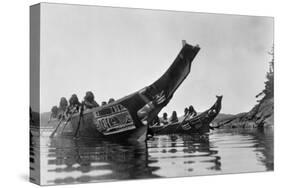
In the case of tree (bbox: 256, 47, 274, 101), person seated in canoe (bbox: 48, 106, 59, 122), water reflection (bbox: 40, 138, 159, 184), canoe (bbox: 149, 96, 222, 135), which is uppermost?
tree (bbox: 256, 47, 274, 101)

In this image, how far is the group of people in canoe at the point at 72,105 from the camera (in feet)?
28.7

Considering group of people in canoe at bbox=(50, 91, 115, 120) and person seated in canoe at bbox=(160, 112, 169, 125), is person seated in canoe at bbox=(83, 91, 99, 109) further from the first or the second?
person seated in canoe at bbox=(160, 112, 169, 125)

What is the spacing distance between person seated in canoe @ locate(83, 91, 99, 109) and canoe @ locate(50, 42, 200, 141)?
6cm

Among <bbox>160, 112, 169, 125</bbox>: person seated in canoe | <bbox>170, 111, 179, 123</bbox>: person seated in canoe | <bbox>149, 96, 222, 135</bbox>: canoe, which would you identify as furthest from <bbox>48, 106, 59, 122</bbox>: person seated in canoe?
<bbox>170, 111, 179, 123</bbox>: person seated in canoe

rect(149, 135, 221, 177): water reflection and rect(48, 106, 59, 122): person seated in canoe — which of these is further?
rect(149, 135, 221, 177): water reflection

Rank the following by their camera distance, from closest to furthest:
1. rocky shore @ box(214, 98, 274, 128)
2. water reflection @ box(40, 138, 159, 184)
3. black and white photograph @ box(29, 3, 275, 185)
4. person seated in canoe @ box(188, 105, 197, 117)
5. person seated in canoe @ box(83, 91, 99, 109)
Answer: water reflection @ box(40, 138, 159, 184) → black and white photograph @ box(29, 3, 275, 185) → person seated in canoe @ box(83, 91, 99, 109) → person seated in canoe @ box(188, 105, 197, 117) → rocky shore @ box(214, 98, 274, 128)

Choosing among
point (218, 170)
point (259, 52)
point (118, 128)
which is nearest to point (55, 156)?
point (118, 128)

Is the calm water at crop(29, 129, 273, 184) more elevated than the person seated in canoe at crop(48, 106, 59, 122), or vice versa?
the person seated in canoe at crop(48, 106, 59, 122)

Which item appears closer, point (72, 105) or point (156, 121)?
point (72, 105)

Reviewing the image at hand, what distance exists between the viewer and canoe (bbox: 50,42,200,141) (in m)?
8.99

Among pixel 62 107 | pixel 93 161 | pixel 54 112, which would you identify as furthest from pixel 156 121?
pixel 54 112

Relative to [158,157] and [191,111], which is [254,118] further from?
[158,157]

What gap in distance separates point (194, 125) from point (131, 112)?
1.03m

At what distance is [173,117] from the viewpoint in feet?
31.5
